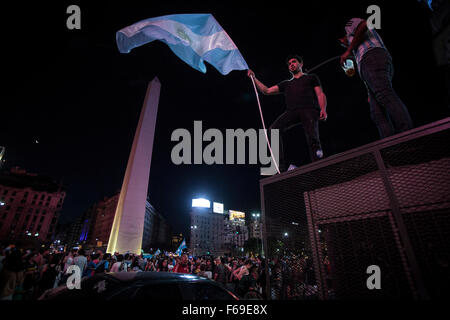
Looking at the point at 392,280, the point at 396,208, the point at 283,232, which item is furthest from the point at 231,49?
the point at 392,280

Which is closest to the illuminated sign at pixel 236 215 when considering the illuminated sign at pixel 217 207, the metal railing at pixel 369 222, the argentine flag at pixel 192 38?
the illuminated sign at pixel 217 207

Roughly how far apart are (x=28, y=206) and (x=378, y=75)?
105 metres

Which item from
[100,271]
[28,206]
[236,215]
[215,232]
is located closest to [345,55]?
[100,271]

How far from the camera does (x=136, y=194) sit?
2111 cm

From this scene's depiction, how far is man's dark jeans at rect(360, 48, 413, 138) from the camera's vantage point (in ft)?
8.06

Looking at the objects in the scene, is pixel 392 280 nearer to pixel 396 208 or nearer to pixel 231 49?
pixel 396 208

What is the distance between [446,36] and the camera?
380 inches

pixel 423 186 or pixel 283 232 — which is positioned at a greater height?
pixel 423 186

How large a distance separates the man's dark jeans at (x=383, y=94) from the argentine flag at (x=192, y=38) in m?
3.75

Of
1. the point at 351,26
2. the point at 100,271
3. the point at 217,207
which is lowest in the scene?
the point at 100,271

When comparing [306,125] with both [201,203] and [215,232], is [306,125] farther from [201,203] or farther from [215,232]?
[215,232]

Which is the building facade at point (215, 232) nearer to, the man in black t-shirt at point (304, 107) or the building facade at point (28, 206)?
the building facade at point (28, 206)

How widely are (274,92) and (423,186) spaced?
3.25m

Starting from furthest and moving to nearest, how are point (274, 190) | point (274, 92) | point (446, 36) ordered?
point (446, 36) < point (274, 92) < point (274, 190)
